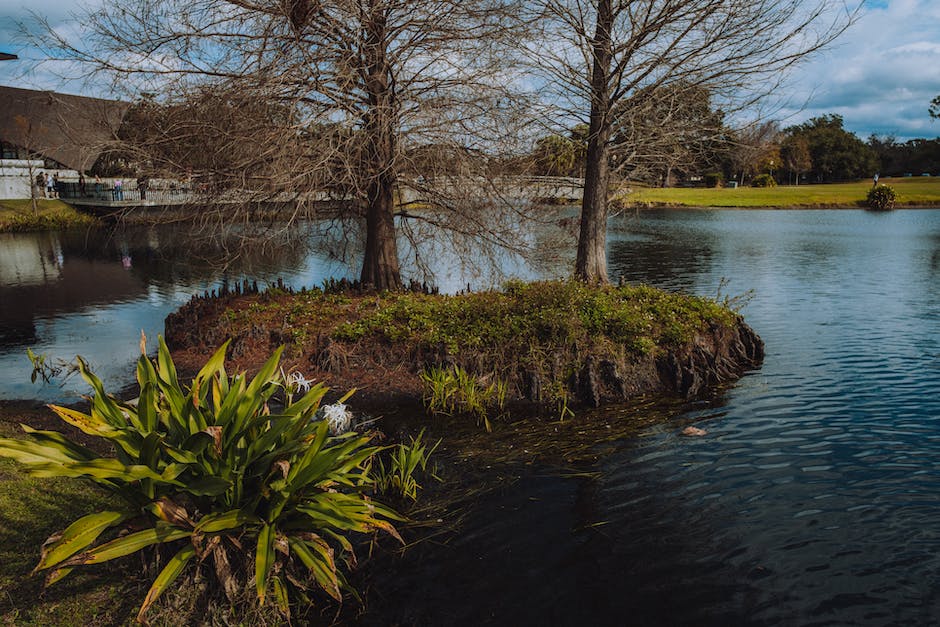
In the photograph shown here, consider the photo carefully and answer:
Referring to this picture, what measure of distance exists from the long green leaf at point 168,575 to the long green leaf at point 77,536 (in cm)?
47

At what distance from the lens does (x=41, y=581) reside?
4.18 metres

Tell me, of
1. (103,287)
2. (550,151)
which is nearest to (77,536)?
(550,151)

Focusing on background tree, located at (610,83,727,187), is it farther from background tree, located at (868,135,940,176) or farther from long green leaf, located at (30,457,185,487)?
background tree, located at (868,135,940,176)

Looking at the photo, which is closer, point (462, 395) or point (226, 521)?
point (226, 521)

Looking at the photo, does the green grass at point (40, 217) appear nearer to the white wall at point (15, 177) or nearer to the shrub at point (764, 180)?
the white wall at point (15, 177)

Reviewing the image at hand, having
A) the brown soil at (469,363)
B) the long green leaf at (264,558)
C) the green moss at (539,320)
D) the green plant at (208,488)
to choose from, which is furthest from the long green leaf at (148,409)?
the green moss at (539,320)

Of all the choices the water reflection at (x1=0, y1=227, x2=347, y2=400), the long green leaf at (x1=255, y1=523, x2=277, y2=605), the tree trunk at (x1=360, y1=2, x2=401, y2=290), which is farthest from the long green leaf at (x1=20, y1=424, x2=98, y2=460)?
the tree trunk at (x1=360, y1=2, x2=401, y2=290)

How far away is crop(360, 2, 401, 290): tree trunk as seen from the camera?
1102 cm

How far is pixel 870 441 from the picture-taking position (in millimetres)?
8102

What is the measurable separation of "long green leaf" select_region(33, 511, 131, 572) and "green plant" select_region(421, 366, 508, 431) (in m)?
5.38

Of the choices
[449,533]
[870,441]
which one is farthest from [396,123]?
[870,441]

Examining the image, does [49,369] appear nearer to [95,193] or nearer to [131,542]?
[131,542]

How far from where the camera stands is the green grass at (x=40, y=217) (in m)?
36.2

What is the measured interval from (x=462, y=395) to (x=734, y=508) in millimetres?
4045
